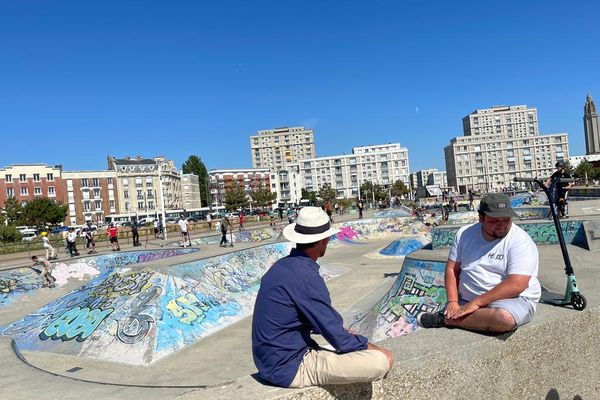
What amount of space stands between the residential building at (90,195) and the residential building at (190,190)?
72.0ft

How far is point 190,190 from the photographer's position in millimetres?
125312

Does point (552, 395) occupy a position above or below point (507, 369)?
below

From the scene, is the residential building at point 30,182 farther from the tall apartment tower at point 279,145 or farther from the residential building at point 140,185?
the tall apartment tower at point 279,145

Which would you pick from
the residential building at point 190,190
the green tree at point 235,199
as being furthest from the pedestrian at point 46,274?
the residential building at point 190,190

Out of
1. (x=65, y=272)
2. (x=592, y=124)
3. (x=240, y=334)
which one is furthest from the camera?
(x=592, y=124)

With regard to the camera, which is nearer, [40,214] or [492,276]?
[492,276]

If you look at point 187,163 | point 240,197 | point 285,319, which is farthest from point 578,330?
point 187,163

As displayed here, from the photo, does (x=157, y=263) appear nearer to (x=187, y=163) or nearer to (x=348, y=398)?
(x=348, y=398)

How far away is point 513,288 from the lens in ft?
11.7

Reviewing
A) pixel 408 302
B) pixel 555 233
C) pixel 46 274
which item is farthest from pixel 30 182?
pixel 555 233

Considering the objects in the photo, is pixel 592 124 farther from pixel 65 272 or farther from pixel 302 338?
pixel 302 338

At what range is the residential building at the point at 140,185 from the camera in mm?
106750

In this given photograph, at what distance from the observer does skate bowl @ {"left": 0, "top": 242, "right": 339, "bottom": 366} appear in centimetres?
1027

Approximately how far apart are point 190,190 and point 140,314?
117245mm
